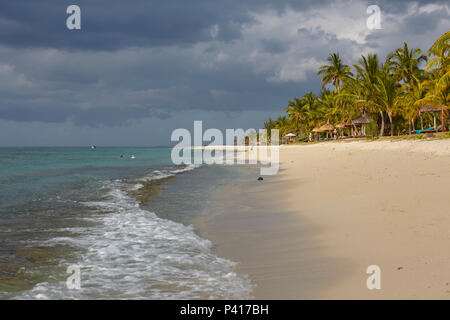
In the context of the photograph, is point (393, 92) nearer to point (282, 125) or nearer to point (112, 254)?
point (112, 254)

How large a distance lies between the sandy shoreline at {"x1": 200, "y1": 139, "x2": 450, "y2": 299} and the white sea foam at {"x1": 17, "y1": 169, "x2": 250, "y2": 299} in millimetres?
394

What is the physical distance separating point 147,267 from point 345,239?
346cm

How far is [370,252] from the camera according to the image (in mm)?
4918

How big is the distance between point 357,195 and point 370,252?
4424 mm

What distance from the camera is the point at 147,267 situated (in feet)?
16.9

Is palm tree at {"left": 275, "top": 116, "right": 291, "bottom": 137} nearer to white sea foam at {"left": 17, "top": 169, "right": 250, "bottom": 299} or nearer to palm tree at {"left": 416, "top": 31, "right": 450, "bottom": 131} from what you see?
palm tree at {"left": 416, "top": 31, "right": 450, "bottom": 131}

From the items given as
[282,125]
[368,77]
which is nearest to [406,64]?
[368,77]

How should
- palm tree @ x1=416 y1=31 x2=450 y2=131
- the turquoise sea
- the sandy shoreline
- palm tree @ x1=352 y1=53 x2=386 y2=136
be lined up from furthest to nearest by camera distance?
1. palm tree @ x1=352 y1=53 x2=386 y2=136
2. palm tree @ x1=416 y1=31 x2=450 y2=131
3. the turquoise sea
4. the sandy shoreline

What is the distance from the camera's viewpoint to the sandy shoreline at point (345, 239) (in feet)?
12.9

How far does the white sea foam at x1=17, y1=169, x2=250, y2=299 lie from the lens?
420cm

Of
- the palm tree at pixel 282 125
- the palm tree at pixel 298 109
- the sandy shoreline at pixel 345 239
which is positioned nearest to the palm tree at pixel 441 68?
the sandy shoreline at pixel 345 239

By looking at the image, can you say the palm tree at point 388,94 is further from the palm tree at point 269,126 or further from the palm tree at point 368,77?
the palm tree at point 269,126

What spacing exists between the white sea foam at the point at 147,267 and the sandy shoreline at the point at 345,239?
0.39 m

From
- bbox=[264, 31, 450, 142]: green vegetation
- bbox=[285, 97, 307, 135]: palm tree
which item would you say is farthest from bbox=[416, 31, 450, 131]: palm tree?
bbox=[285, 97, 307, 135]: palm tree
